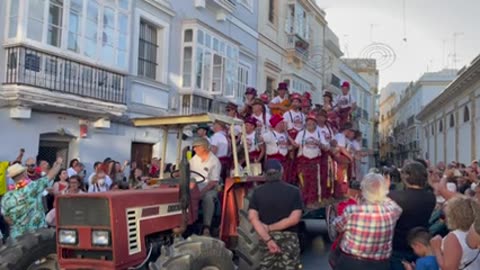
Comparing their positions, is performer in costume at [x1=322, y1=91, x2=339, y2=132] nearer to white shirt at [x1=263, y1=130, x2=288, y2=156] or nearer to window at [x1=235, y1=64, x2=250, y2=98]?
white shirt at [x1=263, y1=130, x2=288, y2=156]

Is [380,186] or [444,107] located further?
[444,107]

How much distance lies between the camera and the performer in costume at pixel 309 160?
955 centimetres

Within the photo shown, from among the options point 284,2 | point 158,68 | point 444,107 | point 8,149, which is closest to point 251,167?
point 8,149

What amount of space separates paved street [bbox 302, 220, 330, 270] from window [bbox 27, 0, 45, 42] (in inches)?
276

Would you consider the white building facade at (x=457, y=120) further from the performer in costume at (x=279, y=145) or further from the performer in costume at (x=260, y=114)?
the performer in costume at (x=279, y=145)

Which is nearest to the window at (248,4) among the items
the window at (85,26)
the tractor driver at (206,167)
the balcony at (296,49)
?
the balcony at (296,49)

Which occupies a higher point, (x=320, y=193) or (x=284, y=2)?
(x=284, y=2)

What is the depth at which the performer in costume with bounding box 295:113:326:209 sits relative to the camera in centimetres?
955

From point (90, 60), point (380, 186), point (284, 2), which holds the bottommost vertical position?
point (380, 186)

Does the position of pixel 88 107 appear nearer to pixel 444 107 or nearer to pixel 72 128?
pixel 72 128

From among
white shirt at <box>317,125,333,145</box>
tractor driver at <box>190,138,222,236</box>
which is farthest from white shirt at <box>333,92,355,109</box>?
tractor driver at <box>190,138,222,236</box>

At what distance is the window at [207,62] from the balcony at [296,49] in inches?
278

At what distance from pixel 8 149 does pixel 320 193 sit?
6355mm

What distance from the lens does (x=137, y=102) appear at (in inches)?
575
